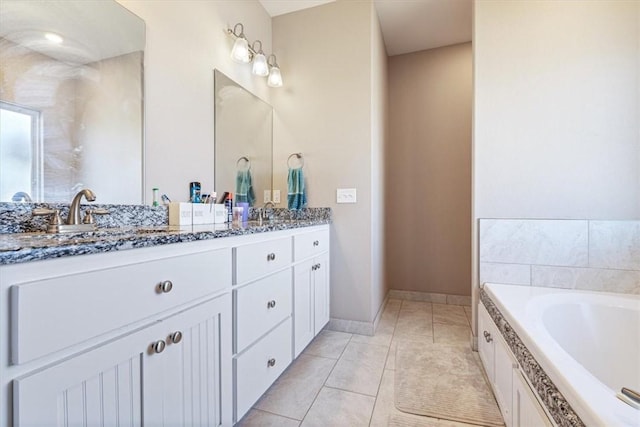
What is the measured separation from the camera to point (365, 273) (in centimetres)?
225

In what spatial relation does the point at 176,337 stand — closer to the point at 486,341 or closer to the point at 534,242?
the point at 486,341

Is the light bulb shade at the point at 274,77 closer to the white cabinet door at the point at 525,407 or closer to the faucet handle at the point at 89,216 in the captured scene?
the faucet handle at the point at 89,216

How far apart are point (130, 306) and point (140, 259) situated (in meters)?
0.12

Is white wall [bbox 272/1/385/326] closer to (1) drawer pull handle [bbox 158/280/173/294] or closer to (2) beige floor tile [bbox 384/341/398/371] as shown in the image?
(2) beige floor tile [bbox 384/341/398/371]

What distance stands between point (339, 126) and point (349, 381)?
5.84ft

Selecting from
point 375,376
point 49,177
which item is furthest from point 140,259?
point 375,376

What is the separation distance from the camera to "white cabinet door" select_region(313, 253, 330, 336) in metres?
1.96

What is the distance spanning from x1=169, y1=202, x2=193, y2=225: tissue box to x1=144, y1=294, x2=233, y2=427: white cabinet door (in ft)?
1.61

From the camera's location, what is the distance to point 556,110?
1798 millimetres

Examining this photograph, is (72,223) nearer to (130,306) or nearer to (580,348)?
(130,306)

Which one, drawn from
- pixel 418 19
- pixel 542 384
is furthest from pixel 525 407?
pixel 418 19

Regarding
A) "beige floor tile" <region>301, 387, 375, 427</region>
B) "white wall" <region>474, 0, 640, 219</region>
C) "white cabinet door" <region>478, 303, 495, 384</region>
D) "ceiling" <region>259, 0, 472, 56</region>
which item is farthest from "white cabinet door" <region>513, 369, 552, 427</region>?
"ceiling" <region>259, 0, 472, 56</region>

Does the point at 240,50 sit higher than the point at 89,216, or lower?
higher

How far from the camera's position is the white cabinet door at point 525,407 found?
2.92 ft
